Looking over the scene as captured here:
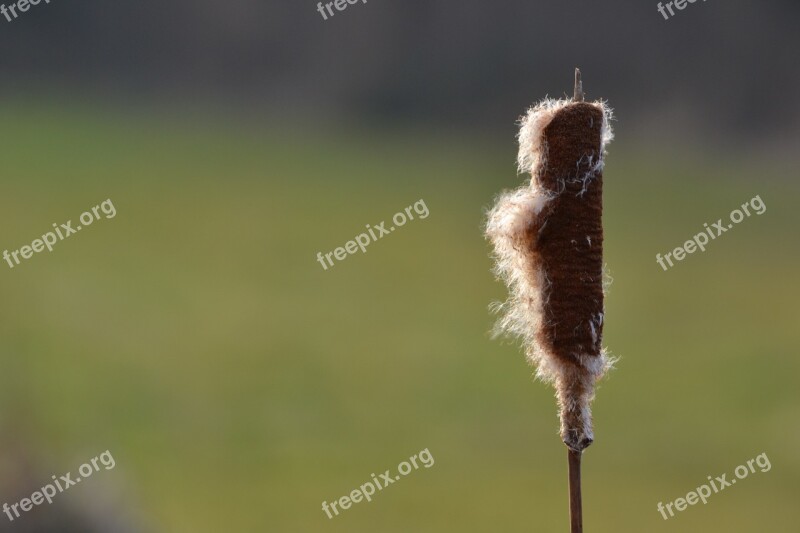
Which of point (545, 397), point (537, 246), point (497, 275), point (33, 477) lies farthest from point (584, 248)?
point (545, 397)

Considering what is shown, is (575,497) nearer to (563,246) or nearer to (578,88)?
(563,246)

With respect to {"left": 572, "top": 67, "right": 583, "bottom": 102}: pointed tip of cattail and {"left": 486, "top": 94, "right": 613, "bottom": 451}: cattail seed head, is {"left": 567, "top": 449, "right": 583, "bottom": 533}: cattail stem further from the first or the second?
{"left": 572, "top": 67, "right": 583, "bottom": 102}: pointed tip of cattail

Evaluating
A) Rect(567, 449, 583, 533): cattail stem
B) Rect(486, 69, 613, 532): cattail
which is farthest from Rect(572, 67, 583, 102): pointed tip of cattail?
Rect(567, 449, 583, 533): cattail stem

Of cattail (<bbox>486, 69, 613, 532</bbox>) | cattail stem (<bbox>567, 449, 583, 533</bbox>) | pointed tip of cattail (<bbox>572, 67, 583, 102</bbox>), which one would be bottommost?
cattail stem (<bbox>567, 449, 583, 533</bbox>)

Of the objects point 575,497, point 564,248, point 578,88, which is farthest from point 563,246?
point 575,497

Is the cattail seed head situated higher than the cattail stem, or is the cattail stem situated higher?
the cattail seed head

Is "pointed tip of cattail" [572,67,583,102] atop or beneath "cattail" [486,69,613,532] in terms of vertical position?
atop

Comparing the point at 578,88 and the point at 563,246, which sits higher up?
the point at 578,88

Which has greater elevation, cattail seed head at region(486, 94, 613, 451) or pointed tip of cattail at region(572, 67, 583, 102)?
pointed tip of cattail at region(572, 67, 583, 102)

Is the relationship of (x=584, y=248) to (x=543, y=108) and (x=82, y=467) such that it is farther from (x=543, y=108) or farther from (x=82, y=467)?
(x=82, y=467)

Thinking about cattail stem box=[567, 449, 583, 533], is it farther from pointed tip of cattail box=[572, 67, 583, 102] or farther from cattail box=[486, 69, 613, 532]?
pointed tip of cattail box=[572, 67, 583, 102]
